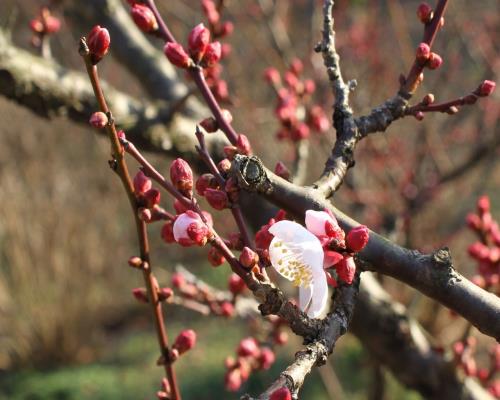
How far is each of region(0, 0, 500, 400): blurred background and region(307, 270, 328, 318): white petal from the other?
A: 5.16ft

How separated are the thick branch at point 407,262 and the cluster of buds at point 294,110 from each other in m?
0.68

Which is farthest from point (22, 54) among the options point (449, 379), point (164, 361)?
point (449, 379)

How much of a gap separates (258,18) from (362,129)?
136 inches

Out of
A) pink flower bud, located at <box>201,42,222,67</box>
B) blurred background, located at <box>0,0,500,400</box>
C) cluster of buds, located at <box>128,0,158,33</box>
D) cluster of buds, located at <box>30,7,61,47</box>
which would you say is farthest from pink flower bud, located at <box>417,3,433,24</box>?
blurred background, located at <box>0,0,500,400</box>

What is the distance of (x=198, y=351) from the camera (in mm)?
4262

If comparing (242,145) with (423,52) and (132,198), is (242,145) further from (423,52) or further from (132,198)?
(423,52)

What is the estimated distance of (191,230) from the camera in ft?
2.48

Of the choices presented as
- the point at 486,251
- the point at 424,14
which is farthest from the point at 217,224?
the point at 424,14

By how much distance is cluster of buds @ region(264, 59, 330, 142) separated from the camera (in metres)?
1.52

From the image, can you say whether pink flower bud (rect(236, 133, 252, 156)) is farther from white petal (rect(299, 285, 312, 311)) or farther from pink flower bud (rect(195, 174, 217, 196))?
white petal (rect(299, 285, 312, 311))

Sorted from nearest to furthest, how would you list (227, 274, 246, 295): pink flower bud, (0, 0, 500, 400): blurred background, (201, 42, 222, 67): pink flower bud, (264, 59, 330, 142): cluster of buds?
(201, 42, 222, 67): pink flower bud → (227, 274, 246, 295): pink flower bud → (264, 59, 330, 142): cluster of buds → (0, 0, 500, 400): blurred background

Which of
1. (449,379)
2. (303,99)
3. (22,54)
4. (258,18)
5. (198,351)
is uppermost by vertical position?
(258,18)

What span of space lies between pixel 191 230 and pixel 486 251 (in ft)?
2.80

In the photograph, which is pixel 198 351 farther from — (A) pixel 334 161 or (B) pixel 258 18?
(A) pixel 334 161
